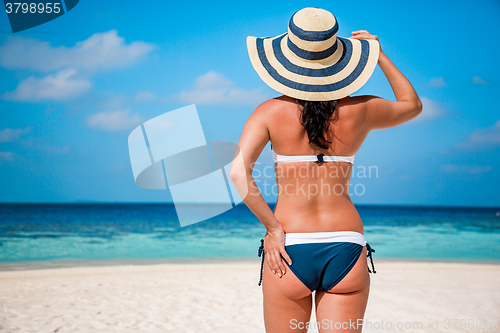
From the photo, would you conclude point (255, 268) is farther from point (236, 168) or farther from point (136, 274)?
point (236, 168)

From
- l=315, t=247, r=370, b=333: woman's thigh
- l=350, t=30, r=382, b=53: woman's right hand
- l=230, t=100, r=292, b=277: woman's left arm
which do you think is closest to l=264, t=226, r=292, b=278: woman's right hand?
l=230, t=100, r=292, b=277: woman's left arm

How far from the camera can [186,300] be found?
19.0 feet

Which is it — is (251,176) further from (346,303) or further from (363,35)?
(363,35)

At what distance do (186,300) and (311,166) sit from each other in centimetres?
498

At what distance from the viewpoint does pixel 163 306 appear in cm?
546

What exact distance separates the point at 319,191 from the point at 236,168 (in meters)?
0.38

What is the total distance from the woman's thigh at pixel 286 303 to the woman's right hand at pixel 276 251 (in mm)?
27

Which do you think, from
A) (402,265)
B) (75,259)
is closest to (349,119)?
(402,265)

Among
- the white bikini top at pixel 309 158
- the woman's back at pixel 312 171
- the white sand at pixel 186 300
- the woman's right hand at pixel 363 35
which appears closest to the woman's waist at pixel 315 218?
the woman's back at pixel 312 171

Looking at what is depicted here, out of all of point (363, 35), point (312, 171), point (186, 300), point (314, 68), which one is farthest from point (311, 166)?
point (186, 300)

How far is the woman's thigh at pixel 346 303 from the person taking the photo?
60.6 inches

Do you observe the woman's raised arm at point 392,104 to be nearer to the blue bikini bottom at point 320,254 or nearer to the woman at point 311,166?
the woman at point 311,166

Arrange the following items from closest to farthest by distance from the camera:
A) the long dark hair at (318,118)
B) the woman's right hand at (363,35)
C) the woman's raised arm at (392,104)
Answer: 1. the long dark hair at (318,118)
2. the woman's raised arm at (392,104)
3. the woman's right hand at (363,35)

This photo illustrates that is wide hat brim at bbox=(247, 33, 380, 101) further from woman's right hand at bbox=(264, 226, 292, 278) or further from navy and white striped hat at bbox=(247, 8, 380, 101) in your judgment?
woman's right hand at bbox=(264, 226, 292, 278)
